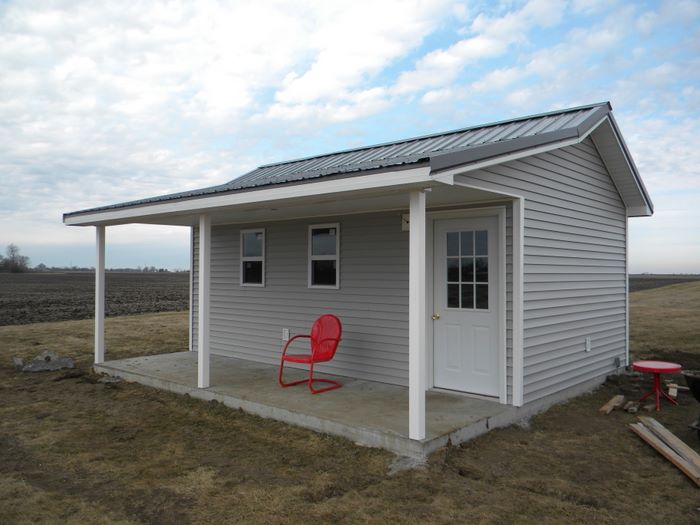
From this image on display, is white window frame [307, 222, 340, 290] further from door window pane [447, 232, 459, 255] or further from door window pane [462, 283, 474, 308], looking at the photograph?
door window pane [462, 283, 474, 308]

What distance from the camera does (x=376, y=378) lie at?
6422 mm

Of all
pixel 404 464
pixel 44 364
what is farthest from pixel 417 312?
pixel 44 364

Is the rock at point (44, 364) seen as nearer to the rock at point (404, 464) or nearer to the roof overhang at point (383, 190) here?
the roof overhang at point (383, 190)

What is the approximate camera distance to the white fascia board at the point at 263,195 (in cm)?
382

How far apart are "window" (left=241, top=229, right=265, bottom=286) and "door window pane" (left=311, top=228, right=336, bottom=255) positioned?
3.53 feet

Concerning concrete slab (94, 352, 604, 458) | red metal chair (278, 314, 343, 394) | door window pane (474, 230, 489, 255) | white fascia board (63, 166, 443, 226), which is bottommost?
concrete slab (94, 352, 604, 458)

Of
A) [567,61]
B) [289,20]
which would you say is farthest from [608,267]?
[289,20]

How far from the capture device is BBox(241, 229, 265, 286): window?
26.1 ft

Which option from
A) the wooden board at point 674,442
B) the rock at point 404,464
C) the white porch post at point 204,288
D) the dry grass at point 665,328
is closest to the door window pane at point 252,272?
the white porch post at point 204,288

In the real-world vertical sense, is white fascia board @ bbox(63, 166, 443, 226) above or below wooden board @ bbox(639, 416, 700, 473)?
above

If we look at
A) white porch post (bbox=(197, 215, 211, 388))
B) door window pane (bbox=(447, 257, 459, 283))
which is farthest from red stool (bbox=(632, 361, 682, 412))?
white porch post (bbox=(197, 215, 211, 388))

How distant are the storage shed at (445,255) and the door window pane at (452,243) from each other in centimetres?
2

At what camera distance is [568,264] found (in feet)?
20.4

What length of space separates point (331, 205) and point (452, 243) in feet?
4.77
